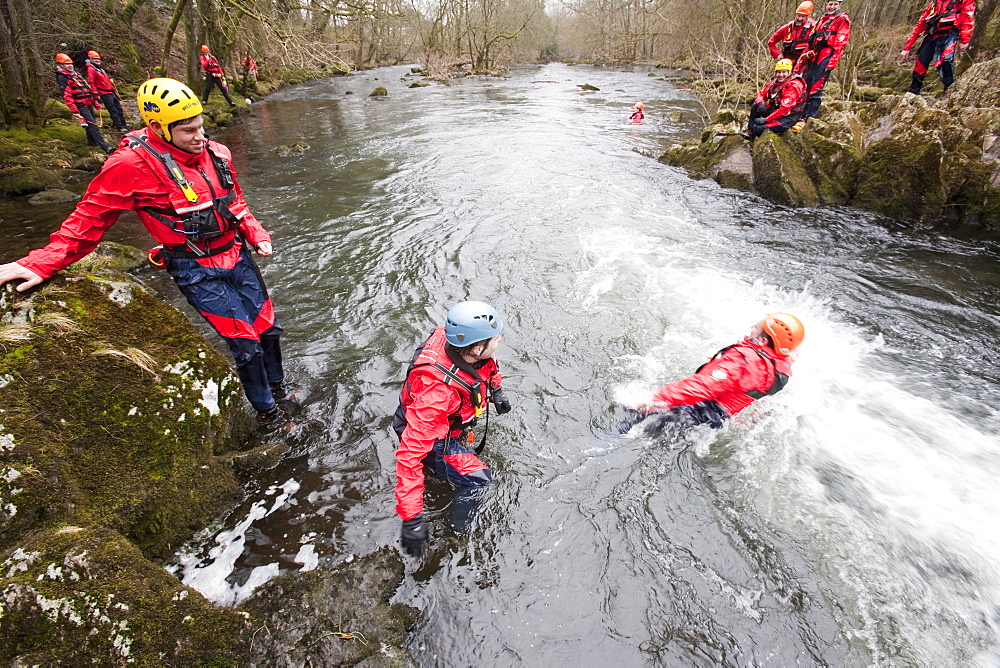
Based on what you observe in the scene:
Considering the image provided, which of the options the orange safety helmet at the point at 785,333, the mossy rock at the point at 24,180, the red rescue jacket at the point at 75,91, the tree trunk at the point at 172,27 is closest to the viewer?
the orange safety helmet at the point at 785,333

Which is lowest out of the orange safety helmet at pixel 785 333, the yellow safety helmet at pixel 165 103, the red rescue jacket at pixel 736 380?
the red rescue jacket at pixel 736 380

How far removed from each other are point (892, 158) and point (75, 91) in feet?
64.3

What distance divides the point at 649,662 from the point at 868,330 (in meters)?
5.95

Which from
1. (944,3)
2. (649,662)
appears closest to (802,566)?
(649,662)

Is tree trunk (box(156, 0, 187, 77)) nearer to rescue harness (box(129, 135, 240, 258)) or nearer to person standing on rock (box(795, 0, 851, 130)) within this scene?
rescue harness (box(129, 135, 240, 258))

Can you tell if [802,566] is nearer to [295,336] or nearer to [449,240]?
[295,336]

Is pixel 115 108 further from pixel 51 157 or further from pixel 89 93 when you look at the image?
pixel 51 157

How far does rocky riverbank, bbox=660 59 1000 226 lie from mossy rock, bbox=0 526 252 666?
1249cm

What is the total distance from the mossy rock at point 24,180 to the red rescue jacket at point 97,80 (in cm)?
425

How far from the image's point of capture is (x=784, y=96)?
1125cm

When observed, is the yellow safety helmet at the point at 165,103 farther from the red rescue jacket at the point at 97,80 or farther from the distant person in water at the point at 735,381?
the red rescue jacket at the point at 97,80

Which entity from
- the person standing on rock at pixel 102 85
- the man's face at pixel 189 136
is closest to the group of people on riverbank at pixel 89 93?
the person standing on rock at pixel 102 85

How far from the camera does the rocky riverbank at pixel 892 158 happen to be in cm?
935

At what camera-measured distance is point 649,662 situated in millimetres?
3287
